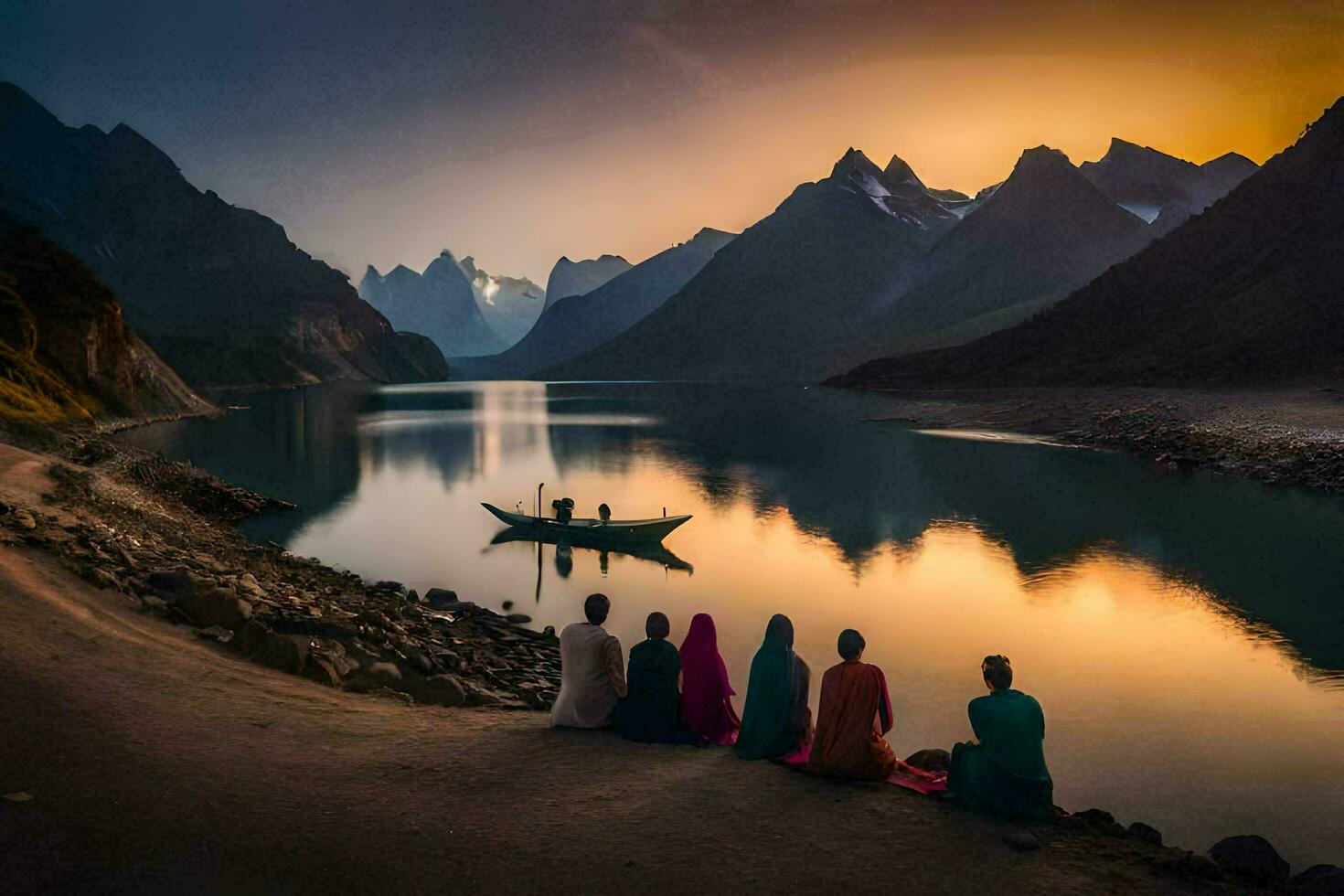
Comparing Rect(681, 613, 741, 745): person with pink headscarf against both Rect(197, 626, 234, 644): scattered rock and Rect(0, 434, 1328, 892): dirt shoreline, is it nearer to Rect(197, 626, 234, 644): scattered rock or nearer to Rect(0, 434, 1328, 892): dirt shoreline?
Rect(0, 434, 1328, 892): dirt shoreline

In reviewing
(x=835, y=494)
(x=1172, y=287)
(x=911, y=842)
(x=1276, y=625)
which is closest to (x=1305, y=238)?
(x=1172, y=287)

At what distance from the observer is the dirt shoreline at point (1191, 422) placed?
1959 inches

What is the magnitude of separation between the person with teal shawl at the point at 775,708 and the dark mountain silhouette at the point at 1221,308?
10772 centimetres

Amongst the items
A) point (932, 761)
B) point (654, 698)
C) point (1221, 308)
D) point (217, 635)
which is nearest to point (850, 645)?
point (654, 698)

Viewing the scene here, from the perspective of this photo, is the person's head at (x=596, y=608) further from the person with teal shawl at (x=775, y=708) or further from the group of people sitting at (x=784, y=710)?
the person with teal shawl at (x=775, y=708)

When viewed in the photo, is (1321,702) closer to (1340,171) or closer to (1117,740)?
(1117,740)

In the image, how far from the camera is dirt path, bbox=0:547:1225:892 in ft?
24.3

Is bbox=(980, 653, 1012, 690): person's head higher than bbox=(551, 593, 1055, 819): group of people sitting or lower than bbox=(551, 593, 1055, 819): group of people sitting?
higher

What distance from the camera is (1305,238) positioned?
12825 cm

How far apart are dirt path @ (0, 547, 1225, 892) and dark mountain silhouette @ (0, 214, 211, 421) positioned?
154 feet

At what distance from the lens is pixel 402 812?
862cm

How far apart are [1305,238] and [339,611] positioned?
155834 millimetres

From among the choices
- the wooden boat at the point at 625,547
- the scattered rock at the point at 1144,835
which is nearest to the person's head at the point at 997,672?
the scattered rock at the point at 1144,835

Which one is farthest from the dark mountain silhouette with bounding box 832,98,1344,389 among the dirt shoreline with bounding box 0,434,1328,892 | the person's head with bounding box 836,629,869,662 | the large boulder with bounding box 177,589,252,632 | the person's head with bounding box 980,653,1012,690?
the large boulder with bounding box 177,589,252,632
